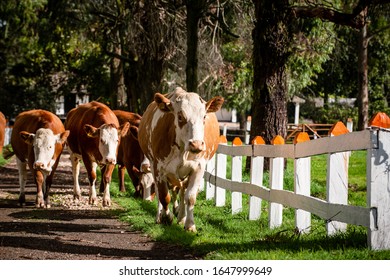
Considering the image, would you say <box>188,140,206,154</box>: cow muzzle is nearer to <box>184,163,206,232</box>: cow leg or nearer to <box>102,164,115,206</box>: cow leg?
<box>184,163,206,232</box>: cow leg

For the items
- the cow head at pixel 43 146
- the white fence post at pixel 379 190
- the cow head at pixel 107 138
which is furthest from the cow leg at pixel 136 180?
the white fence post at pixel 379 190

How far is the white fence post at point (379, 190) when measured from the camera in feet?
23.8

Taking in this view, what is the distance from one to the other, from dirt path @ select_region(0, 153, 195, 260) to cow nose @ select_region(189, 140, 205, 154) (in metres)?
1.20

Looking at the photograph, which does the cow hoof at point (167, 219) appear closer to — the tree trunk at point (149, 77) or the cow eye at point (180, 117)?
the cow eye at point (180, 117)

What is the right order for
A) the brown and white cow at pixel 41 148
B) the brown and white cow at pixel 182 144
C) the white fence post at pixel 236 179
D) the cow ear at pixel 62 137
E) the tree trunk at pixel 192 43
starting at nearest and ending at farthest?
the brown and white cow at pixel 182 144, the white fence post at pixel 236 179, the brown and white cow at pixel 41 148, the cow ear at pixel 62 137, the tree trunk at pixel 192 43

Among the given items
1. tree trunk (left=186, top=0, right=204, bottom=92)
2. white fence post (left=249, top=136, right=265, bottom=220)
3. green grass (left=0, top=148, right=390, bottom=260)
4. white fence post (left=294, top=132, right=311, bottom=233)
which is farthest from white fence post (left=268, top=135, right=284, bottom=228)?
tree trunk (left=186, top=0, right=204, bottom=92)

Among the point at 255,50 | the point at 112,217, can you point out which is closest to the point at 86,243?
the point at 112,217

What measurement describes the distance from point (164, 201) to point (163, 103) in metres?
1.54

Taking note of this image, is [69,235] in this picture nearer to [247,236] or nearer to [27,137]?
[247,236]

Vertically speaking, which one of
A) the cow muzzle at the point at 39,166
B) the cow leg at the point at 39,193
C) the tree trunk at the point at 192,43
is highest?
the tree trunk at the point at 192,43

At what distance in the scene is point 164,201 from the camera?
11.2m

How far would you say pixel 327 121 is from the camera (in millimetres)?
52438
